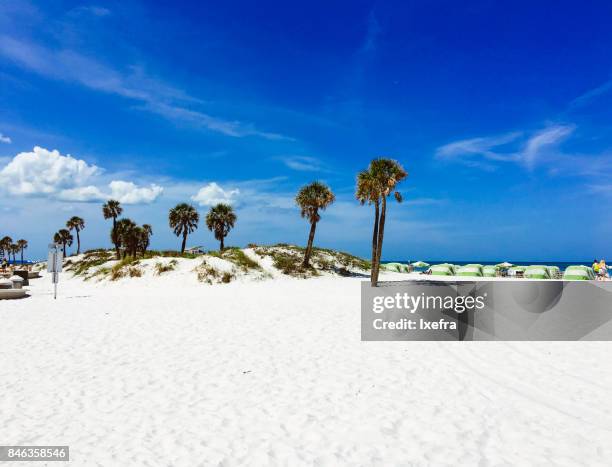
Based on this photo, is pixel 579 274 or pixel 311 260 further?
pixel 311 260

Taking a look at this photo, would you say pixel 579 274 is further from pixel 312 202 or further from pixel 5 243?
pixel 5 243

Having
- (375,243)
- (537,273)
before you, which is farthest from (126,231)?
(537,273)

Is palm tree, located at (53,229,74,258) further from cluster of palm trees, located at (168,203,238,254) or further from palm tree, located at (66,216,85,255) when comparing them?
cluster of palm trees, located at (168,203,238,254)

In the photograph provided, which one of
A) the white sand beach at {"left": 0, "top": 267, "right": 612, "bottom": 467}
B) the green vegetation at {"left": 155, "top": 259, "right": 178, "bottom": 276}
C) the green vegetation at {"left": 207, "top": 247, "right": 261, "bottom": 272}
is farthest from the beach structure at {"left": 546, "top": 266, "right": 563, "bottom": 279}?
the green vegetation at {"left": 155, "top": 259, "right": 178, "bottom": 276}

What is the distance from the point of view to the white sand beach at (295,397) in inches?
202

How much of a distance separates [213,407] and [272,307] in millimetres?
10298

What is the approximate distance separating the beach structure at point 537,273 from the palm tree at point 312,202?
20.9 meters

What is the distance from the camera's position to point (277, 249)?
40906mm

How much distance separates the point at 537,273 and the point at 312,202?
904 inches

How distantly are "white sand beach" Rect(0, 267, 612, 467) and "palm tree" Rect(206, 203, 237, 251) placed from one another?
36.3m

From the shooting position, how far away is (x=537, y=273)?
35.9 m

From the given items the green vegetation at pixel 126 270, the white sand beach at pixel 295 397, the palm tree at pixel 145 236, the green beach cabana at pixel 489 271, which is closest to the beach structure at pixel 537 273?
the green beach cabana at pixel 489 271

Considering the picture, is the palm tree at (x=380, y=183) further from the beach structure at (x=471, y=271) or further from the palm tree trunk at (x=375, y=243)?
the beach structure at (x=471, y=271)

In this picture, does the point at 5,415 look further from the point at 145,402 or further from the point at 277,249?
the point at 277,249
